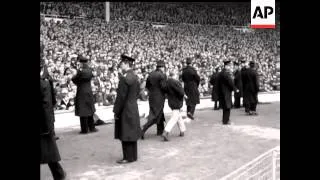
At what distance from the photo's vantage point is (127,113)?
780cm

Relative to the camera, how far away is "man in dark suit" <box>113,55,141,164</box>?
7.71 meters

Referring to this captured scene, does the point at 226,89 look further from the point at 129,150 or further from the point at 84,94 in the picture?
the point at 129,150

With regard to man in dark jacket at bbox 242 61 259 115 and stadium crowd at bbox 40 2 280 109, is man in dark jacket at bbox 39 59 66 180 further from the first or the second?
man in dark jacket at bbox 242 61 259 115

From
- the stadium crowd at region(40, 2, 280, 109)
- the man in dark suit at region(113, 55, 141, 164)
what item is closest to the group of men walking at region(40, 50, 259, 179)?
the man in dark suit at region(113, 55, 141, 164)

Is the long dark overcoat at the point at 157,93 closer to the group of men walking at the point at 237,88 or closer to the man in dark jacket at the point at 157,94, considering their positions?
the man in dark jacket at the point at 157,94

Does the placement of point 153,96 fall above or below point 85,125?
above

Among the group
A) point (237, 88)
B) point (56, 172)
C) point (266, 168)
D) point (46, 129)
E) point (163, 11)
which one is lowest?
point (56, 172)

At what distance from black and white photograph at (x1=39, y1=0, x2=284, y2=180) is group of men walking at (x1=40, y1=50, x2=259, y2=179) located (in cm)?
2

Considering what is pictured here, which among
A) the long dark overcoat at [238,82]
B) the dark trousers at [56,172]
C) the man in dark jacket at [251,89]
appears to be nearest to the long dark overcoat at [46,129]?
the dark trousers at [56,172]

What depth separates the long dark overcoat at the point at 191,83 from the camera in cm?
1348

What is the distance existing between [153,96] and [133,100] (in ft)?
8.17

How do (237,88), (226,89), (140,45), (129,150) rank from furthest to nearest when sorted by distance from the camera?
(140,45) < (237,88) < (226,89) < (129,150)

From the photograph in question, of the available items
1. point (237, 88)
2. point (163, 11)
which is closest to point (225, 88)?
point (237, 88)

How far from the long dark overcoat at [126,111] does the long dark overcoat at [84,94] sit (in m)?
2.89
